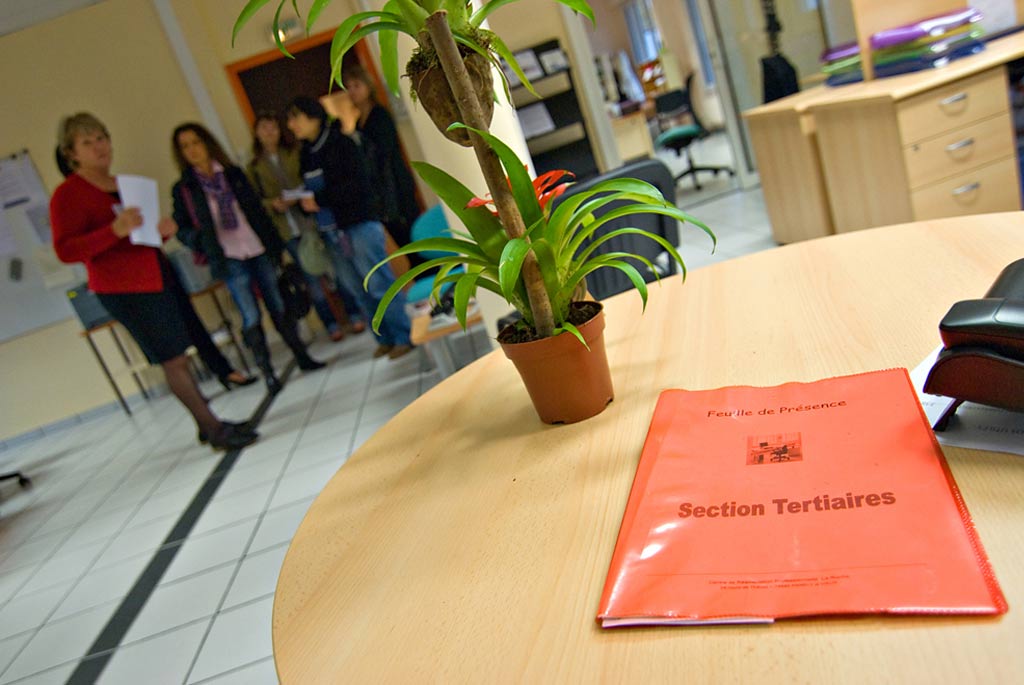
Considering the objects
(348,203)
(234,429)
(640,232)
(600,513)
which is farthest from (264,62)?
(600,513)

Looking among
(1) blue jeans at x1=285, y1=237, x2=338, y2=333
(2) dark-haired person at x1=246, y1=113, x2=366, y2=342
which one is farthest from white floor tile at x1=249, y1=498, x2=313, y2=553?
(1) blue jeans at x1=285, y1=237, x2=338, y2=333

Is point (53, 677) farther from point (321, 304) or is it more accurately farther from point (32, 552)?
point (321, 304)

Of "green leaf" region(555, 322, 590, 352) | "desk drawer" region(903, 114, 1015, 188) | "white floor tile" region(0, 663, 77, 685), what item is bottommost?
"white floor tile" region(0, 663, 77, 685)

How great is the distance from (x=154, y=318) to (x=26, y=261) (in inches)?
129

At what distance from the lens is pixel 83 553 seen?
10.4ft

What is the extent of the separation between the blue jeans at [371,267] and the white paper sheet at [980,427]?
3812 mm

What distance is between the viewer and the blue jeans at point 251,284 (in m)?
4.82

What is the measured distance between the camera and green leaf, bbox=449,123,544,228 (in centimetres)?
85

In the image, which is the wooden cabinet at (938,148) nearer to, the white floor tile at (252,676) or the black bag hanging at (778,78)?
the black bag hanging at (778,78)

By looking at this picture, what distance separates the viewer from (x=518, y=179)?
0.89 metres

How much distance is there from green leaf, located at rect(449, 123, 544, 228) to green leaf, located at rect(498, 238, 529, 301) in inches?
2.7

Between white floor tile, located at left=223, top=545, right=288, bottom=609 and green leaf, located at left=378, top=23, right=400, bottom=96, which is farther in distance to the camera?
white floor tile, located at left=223, top=545, right=288, bottom=609

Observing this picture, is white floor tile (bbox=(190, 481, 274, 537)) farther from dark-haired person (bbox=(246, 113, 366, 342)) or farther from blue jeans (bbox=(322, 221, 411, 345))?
dark-haired person (bbox=(246, 113, 366, 342))

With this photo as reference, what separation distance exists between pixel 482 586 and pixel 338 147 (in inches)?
165
